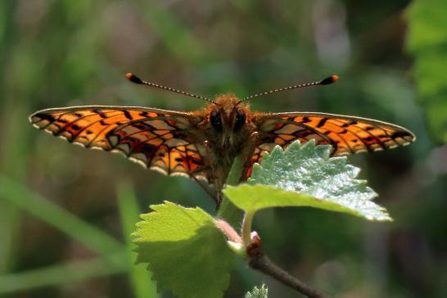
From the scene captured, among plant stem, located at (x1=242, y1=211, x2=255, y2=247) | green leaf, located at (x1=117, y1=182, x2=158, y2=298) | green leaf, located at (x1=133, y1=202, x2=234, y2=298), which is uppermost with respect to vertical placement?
plant stem, located at (x1=242, y1=211, x2=255, y2=247)

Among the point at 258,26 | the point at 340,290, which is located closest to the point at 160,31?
the point at 258,26

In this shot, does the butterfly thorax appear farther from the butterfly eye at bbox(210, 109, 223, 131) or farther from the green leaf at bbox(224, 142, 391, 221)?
the green leaf at bbox(224, 142, 391, 221)

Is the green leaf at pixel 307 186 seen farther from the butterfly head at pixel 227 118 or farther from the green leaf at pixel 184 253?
the butterfly head at pixel 227 118

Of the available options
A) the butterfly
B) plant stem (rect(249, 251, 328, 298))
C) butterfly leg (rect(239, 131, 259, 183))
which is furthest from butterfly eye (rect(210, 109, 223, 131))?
plant stem (rect(249, 251, 328, 298))

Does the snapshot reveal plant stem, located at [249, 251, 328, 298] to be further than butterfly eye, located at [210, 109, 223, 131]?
No

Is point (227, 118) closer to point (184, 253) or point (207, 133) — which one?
point (207, 133)

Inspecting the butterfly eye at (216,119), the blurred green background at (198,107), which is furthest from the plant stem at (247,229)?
the blurred green background at (198,107)
